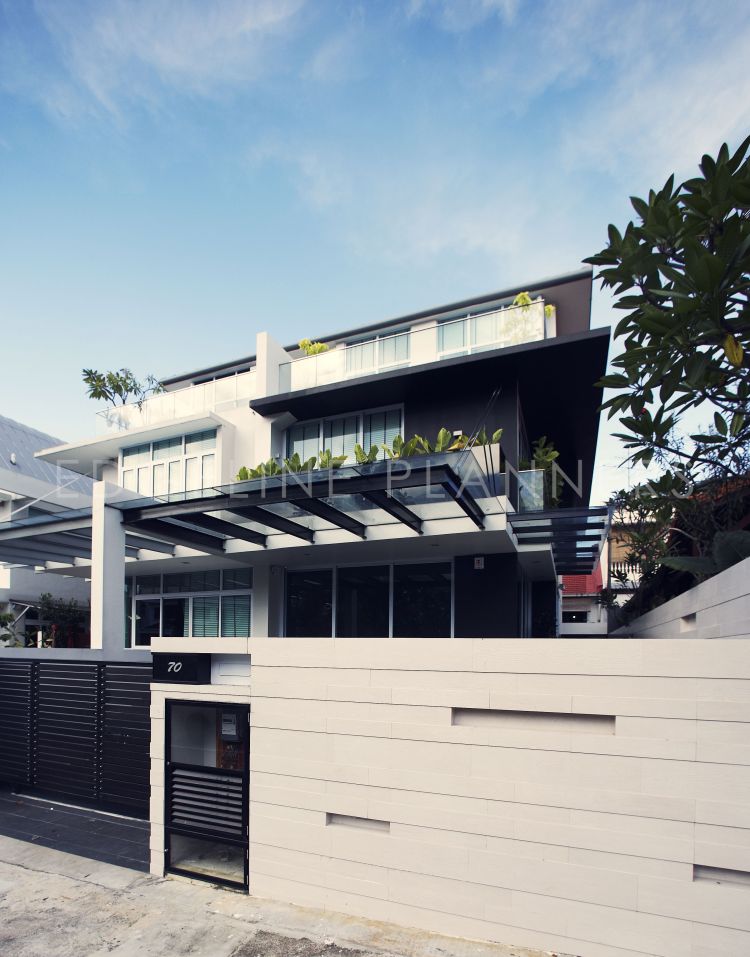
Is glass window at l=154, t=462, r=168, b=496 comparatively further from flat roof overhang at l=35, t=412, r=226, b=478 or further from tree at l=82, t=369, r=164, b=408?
tree at l=82, t=369, r=164, b=408

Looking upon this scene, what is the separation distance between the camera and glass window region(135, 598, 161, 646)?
16328 mm

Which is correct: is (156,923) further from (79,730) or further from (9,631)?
(9,631)

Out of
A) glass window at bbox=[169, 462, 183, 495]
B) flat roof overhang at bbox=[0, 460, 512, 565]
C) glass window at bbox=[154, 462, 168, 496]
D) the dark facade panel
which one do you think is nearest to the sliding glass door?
the dark facade panel

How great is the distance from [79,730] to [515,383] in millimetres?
9571

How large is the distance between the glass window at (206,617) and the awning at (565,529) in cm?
807

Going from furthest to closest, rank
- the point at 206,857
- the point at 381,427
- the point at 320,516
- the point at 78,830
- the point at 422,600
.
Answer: the point at 381,427
the point at 422,600
the point at 320,516
the point at 78,830
the point at 206,857

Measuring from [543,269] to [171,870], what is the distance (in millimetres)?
13352

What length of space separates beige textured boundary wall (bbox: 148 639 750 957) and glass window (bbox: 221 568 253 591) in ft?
27.7

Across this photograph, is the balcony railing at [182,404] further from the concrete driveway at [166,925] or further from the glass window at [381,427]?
the concrete driveway at [166,925]

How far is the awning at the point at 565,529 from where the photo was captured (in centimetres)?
986

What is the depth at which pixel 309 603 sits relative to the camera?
45.1ft

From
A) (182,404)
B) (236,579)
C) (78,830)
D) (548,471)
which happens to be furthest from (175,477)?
(548,471)

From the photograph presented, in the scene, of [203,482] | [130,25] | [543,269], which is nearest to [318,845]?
[203,482]

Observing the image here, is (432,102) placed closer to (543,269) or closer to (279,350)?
(543,269)
